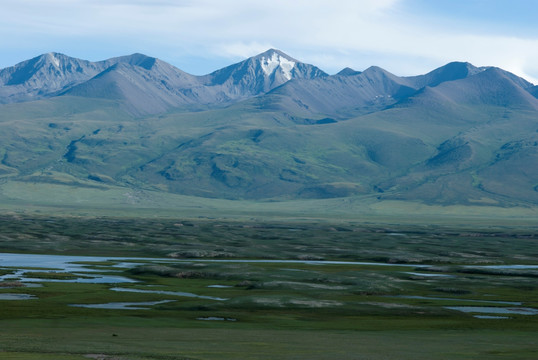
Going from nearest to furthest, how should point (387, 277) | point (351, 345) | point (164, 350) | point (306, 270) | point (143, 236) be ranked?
point (164, 350)
point (351, 345)
point (387, 277)
point (306, 270)
point (143, 236)

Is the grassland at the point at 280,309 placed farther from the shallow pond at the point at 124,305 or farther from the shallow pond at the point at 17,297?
the shallow pond at the point at 124,305

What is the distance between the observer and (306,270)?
10188 centimetres

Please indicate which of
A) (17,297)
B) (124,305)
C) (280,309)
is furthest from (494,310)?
(17,297)

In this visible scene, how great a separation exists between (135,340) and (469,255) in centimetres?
9671

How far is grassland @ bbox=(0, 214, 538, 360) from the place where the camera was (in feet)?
145

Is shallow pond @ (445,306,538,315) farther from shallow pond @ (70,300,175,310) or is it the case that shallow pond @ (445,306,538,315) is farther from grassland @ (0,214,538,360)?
shallow pond @ (70,300,175,310)

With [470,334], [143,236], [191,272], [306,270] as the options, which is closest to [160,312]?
[470,334]

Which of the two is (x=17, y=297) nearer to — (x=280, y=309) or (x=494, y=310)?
(x=280, y=309)

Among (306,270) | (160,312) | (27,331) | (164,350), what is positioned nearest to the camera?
(164,350)

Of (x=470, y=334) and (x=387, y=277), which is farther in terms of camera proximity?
(x=387, y=277)

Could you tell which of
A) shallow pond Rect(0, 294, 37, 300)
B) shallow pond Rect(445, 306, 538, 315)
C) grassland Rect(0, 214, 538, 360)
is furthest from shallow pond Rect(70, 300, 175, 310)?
shallow pond Rect(445, 306, 538, 315)

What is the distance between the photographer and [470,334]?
52.4m

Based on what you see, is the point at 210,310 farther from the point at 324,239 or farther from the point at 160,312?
the point at 324,239

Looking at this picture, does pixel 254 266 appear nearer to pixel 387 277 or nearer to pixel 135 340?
pixel 387 277
